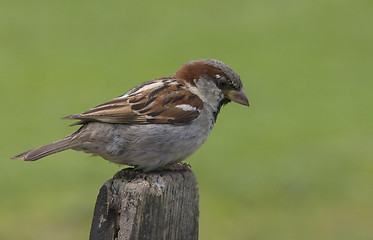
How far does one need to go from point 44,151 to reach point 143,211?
93 cm

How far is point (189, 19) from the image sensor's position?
1409cm

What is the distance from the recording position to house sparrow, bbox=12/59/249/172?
13.1 feet

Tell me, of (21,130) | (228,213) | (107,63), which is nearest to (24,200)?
(21,130)

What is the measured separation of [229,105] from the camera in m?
10.5

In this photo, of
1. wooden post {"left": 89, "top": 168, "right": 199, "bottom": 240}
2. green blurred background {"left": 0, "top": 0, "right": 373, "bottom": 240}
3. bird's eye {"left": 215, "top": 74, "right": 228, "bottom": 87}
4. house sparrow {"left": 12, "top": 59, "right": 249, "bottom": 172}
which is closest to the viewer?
wooden post {"left": 89, "top": 168, "right": 199, "bottom": 240}

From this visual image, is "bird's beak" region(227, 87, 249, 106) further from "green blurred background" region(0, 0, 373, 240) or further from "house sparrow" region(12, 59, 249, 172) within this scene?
"green blurred background" region(0, 0, 373, 240)

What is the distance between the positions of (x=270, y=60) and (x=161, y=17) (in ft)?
9.60

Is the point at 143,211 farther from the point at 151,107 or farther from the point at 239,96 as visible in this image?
the point at 239,96

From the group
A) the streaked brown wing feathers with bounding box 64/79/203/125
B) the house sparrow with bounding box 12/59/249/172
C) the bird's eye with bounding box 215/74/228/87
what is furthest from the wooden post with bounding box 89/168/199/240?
the bird's eye with bounding box 215/74/228/87

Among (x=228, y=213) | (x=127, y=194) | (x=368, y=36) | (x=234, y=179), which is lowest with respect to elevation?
(x=127, y=194)

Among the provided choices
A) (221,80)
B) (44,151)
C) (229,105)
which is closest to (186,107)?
(221,80)

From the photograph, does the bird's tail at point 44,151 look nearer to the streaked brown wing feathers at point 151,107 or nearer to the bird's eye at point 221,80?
the streaked brown wing feathers at point 151,107

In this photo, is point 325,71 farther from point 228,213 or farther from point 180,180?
point 180,180

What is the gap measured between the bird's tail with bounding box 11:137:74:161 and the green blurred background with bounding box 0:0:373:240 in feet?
11.6
